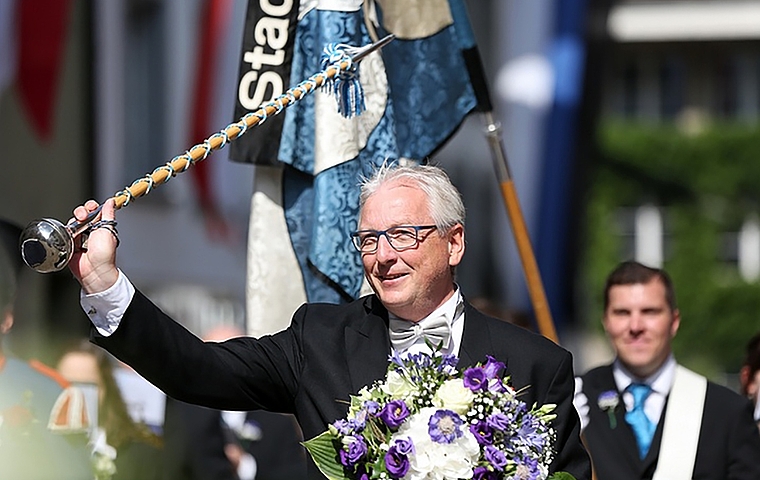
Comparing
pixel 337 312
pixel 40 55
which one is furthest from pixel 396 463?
pixel 40 55

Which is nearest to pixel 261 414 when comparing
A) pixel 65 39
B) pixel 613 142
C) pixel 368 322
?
pixel 65 39

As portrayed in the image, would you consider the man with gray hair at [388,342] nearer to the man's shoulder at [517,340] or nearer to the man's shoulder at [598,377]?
the man's shoulder at [517,340]

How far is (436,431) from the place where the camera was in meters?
3.54

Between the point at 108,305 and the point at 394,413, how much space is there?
730 millimetres

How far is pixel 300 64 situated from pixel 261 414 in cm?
345

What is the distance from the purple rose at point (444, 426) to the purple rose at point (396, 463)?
86mm

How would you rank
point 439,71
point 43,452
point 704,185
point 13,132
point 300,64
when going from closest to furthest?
1. point 43,452
2. point 300,64
3. point 439,71
4. point 13,132
5. point 704,185

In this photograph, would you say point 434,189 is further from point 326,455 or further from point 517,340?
point 326,455

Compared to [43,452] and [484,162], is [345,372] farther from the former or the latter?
[484,162]

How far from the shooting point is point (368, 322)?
162 inches

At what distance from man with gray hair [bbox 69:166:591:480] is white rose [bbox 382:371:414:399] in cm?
31

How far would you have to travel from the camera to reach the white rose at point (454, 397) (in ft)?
11.7

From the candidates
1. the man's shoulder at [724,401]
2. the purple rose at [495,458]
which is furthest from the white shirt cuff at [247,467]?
the purple rose at [495,458]

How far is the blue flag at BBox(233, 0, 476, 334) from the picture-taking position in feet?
16.8
